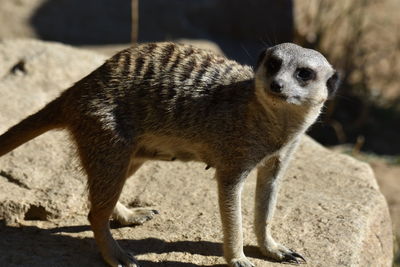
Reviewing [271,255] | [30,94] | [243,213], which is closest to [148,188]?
[243,213]

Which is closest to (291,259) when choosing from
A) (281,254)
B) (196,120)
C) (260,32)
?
(281,254)

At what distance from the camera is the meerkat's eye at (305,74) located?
324cm

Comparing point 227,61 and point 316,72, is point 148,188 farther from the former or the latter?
point 316,72

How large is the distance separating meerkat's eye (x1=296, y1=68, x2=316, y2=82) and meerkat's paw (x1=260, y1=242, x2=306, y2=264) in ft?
3.07

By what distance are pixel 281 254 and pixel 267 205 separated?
27cm

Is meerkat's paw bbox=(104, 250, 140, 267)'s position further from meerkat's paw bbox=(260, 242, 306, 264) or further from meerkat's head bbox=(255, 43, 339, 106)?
meerkat's head bbox=(255, 43, 339, 106)

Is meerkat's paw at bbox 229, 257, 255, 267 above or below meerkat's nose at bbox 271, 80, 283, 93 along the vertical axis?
below

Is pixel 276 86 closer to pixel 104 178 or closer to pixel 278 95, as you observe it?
pixel 278 95

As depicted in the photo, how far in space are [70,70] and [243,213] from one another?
6.52ft

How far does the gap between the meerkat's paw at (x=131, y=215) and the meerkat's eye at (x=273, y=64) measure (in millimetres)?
1156

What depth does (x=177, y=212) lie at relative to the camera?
3934 millimetres

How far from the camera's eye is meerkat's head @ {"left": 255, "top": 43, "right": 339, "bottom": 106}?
318 centimetres

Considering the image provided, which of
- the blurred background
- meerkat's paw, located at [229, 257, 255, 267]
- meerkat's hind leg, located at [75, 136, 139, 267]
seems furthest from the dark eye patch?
the blurred background

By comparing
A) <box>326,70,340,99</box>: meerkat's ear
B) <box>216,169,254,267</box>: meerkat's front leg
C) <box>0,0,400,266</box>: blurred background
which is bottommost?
<box>0,0,400,266</box>: blurred background
